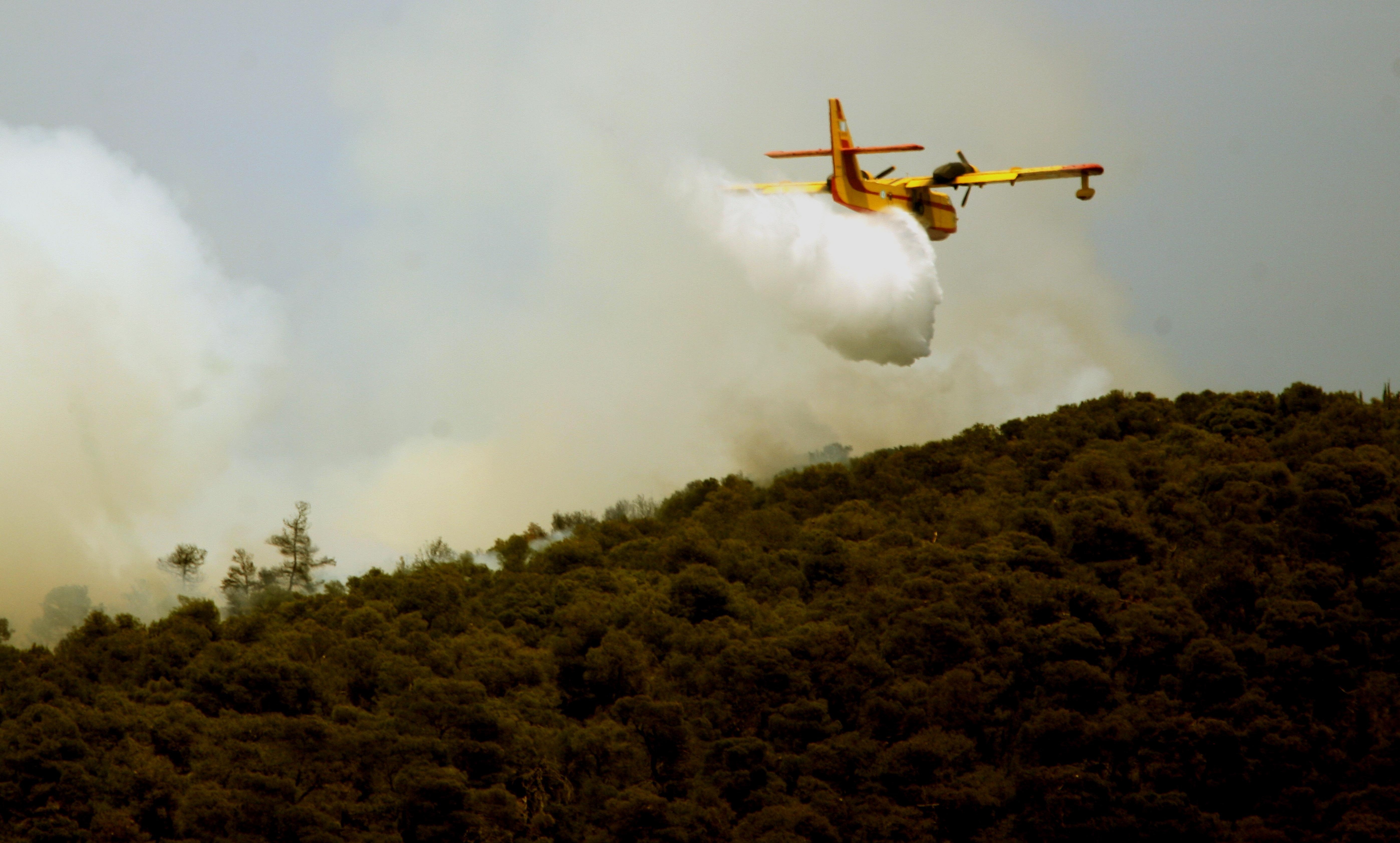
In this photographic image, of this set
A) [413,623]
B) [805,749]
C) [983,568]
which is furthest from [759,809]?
[413,623]

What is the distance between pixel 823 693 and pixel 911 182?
17.4 m

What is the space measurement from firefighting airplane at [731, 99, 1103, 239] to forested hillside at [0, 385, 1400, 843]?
14.4 m

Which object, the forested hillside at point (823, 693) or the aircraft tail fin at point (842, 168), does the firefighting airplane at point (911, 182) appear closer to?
the aircraft tail fin at point (842, 168)

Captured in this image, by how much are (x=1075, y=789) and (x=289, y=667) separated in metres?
29.3

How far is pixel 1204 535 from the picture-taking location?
208ft

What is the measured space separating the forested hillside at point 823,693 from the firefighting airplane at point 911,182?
14443 mm

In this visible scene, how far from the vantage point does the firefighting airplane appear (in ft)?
159

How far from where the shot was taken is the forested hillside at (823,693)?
44531 mm

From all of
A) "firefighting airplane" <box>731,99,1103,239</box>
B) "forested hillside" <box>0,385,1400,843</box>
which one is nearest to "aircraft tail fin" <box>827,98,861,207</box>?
"firefighting airplane" <box>731,99,1103,239</box>

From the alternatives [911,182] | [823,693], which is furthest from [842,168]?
[823,693]

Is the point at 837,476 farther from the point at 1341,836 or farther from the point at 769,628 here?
the point at 1341,836

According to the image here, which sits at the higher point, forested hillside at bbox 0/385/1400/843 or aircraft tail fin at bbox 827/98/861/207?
aircraft tail fin at bbox 827/98/861/207

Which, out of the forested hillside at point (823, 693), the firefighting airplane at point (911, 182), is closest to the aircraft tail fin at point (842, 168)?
the firefighting airplane at point (911, 182)

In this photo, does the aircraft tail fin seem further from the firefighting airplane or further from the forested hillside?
the forested hillside
